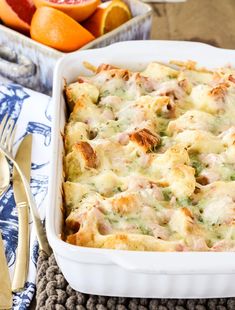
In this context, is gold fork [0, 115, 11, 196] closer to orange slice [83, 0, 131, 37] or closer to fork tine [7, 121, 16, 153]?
fork tine [7, 121, 16, 153]

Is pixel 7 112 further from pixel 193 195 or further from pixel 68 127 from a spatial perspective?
pixel 193 195

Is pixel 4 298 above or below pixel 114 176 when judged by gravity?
below

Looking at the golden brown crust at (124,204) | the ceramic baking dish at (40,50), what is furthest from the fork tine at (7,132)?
the golden brown crust at (124,204)

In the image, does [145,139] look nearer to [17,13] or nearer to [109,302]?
[109,302]

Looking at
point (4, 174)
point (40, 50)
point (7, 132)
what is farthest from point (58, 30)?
point (4, 174)

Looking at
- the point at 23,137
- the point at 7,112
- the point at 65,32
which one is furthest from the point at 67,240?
the point at 65,32
